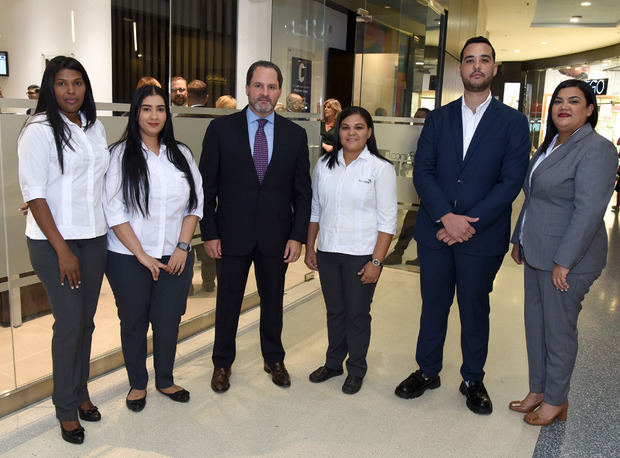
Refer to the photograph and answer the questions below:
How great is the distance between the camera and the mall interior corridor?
2666 mm

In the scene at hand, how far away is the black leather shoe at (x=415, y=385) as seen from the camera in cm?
323

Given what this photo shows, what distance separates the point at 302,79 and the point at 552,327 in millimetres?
3189

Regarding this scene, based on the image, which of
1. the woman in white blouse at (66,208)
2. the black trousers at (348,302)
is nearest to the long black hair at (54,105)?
the woman in white blouse at (66,208)

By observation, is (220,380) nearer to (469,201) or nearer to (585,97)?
(469,201)

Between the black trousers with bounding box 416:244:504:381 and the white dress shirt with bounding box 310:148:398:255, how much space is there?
32 cm

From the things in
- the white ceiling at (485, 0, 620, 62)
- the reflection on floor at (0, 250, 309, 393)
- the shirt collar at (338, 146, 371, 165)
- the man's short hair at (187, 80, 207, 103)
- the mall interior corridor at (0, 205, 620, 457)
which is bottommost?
the mall interior corridor at (0, 205, 620, 457)

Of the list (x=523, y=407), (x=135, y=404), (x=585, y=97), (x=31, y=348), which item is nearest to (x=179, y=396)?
(x=135, y=404)

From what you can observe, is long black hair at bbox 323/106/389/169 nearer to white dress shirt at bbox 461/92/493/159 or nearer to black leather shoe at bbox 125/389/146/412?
white dress shirt at bbox 461/92/493/159

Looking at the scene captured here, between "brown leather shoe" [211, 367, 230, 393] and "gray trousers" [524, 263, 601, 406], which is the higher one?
"gray trousers" [524, 263, 601, 406]

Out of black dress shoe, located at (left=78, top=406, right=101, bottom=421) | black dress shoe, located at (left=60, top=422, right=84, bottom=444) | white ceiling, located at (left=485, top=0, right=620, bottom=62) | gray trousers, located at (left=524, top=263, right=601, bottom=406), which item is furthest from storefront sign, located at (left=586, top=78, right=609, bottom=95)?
black dress shoe, located at (left=60, top=422, right=84, bottom=444)

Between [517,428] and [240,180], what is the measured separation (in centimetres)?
195

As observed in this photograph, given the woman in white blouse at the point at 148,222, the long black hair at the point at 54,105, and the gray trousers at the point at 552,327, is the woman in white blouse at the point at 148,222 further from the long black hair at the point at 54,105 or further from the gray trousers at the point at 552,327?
the gray trousers at the point at 552,327

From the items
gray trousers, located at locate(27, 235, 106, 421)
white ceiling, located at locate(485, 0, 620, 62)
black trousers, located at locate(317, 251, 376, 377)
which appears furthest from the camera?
white ceiling, located at locate(485, 0, 620, 62)

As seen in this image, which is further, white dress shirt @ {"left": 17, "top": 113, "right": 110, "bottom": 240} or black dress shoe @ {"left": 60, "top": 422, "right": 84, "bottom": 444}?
black dress shoe @ {"left": 60, "top": 422, "right": 84, "bottom": 444}
